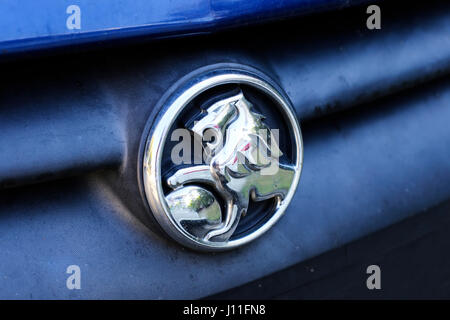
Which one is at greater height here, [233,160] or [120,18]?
[120,18]

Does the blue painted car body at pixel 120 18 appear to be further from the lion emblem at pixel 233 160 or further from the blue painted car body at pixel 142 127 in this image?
the lion emblem at pixel 233 160

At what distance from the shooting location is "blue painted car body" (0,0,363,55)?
739 millimetres

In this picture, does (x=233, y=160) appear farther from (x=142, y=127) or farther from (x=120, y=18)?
(x=120, y=18)

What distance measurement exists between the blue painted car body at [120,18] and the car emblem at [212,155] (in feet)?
0.26

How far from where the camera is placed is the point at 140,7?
2.61 feet

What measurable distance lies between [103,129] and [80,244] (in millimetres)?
167

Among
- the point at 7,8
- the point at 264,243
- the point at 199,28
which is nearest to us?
the point at 7,8

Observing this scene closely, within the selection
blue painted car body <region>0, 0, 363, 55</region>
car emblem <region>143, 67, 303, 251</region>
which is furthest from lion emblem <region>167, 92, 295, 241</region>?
blue painted car body <region>0, 0, 363, 55</region>

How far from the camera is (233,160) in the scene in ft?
2.86

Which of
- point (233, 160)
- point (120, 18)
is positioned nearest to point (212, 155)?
point (233, 160)

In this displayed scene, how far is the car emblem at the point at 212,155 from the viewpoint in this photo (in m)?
0.86

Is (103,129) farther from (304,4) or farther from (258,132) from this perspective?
(304,4)

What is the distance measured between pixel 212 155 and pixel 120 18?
0.73ft
